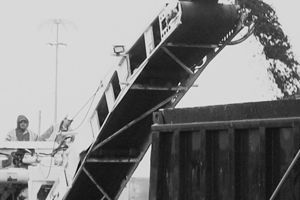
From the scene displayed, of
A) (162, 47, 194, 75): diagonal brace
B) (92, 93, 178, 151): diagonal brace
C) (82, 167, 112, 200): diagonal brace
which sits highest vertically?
(162, 47, 194, 75): diagonal brace

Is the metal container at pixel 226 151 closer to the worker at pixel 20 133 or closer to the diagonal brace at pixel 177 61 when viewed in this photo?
the diagonal brace at pixel 177 61

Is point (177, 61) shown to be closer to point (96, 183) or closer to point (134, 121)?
point (134, 121)

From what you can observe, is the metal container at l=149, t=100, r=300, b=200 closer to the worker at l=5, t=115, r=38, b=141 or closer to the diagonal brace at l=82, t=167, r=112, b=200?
the diagonal brace at l=82, t=167, r=112, b=200

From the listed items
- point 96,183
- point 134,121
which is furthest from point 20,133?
point 134,121

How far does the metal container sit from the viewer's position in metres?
5.51

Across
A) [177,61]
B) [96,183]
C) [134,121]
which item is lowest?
[96,183]

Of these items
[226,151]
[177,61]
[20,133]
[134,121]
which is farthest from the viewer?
[20,133]

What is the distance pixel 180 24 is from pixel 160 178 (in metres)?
4.21

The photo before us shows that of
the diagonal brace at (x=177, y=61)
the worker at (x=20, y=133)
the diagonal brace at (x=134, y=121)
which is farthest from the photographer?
the worker at (x=20, y=133)

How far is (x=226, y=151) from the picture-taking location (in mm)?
5938

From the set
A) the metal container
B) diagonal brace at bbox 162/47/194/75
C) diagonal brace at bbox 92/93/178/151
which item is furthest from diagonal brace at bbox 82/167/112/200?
the metal container

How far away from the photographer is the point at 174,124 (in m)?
→ 6.53

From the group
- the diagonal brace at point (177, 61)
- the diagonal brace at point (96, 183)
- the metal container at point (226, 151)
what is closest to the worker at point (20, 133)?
the diagonal brace at point (96, 183)

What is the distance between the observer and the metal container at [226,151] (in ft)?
18.1
